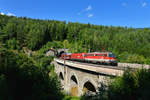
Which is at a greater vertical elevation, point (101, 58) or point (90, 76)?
point (101, 58)

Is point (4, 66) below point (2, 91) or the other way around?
the other way around

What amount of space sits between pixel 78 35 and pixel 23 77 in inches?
3080

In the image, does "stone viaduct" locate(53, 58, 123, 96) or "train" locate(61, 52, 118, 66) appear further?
"train" locate(61, 52, 118, 66)

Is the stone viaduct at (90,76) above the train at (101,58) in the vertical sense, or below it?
below

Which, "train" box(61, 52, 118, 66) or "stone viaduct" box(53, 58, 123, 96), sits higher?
"train" box(61, 52, 118, 66)

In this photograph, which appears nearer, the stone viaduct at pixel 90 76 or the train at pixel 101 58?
the stone viaduct at pixel 90 76

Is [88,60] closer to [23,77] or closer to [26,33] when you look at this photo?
[23,77]

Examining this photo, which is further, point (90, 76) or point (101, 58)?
point (101, 58)

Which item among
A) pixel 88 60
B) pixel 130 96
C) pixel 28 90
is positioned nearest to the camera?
pixel 130 96

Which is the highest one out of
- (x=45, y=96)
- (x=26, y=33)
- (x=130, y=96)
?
(x=26, y=33)

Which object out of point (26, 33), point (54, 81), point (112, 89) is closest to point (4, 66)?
point (54, 81)

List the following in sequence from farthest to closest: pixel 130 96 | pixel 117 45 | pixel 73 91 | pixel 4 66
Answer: pixel 117 45 < pixel 73 91 < pixel 4 66 < pixel 130 96

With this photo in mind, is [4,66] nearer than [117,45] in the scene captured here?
Yes

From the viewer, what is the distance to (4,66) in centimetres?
1017
